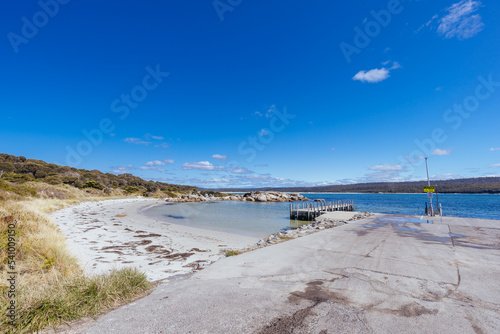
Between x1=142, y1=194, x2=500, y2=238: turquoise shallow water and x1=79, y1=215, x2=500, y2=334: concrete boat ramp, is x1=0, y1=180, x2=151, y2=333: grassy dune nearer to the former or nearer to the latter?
x1=79, y1=215, x2=500, y2=334: concrete boat ramp

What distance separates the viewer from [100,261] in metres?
7.57

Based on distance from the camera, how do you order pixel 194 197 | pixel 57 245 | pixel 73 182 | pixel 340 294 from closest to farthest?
1. pixel 340 294
2. pixel 57 245
3. pixel 73 182
4. pixel 194 197

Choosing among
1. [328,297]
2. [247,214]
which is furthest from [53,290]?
[247,214]

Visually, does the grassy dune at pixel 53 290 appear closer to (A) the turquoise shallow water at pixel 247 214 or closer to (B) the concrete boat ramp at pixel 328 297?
(B) the concrete boat ramp at pixel 328 297

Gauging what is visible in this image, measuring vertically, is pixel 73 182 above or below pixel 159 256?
above

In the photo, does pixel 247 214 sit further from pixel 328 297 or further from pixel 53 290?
pixel 53 290

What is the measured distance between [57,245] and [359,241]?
1026 centimetres

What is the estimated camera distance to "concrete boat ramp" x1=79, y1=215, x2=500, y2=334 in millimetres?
3014

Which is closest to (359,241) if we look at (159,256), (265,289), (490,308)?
(490,308)

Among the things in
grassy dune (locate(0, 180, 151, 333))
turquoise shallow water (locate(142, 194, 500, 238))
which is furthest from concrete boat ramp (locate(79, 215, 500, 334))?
turquoise shallow water (locate(142, 194, 500, 238))

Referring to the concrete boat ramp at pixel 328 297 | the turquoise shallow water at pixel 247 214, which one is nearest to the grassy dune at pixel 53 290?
the concrete boat ramp at pixel 328 297

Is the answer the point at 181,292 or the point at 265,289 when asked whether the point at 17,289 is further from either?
the point at 265,289

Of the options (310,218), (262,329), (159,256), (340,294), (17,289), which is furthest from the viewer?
(310,218)

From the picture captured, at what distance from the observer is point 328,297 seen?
152 inches
